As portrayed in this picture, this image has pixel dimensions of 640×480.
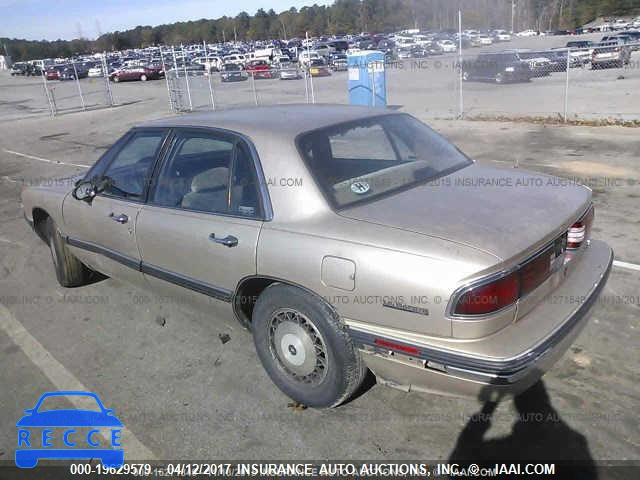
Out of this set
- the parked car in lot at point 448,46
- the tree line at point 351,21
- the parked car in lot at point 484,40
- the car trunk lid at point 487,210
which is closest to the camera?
the car trunk lid at point 487,210

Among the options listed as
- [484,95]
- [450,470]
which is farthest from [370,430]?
[484,95]

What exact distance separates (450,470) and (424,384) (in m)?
0.44

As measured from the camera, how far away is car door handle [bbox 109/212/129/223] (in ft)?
12.2

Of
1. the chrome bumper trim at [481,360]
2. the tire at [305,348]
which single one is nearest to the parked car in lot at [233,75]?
the tire at [305,348]

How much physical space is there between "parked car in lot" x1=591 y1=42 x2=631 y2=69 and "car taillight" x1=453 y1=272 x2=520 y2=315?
95.8 ft

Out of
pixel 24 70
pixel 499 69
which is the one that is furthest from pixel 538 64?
pixel 24 70

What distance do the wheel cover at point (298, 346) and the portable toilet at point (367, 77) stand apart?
12646 mm

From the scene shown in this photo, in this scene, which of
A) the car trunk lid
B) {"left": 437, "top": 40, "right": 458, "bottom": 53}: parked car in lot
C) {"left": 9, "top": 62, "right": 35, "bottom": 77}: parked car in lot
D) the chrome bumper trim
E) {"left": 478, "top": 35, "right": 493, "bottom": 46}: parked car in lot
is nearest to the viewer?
the chrome bumper trim

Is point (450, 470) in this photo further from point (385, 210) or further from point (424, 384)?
point (385, 210)

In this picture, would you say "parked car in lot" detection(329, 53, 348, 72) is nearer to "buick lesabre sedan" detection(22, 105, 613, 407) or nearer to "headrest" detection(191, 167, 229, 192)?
"buick lesabre sedan" detection(22, 105, 613, 407)

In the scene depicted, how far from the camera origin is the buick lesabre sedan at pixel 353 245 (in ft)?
7.67

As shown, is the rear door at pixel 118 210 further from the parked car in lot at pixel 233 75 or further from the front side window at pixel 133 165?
the parked car in lot at pixel 233 75

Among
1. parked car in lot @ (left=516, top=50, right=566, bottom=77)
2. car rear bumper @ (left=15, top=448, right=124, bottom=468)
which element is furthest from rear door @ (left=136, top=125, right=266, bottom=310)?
parked car in lot @ (left=516, top=50, right=566, bottom=77)

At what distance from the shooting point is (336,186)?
291 centimetres
